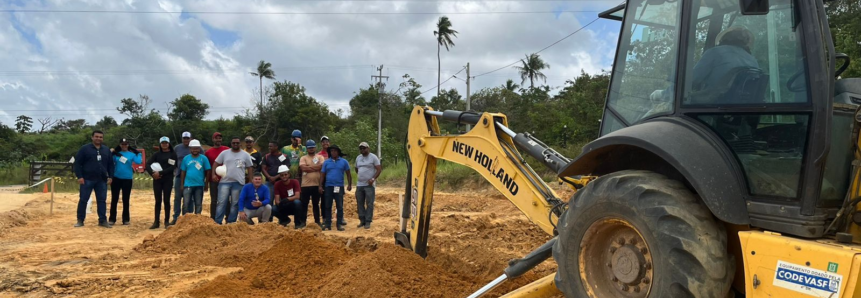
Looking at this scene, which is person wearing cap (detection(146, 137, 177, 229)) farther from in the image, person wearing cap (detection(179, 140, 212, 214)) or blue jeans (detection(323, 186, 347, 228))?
blue jeans (detection(323, 186, 347, 228))

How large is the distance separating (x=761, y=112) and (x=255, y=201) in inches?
319

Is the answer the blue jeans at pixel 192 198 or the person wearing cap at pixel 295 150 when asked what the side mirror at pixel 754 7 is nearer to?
the person wearing cap at pixel 295 150

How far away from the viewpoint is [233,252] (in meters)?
7.16

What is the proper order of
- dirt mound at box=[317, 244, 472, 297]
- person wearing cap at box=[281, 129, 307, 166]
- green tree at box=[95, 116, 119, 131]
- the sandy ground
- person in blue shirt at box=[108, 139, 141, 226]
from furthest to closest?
green tree at box=[95, 116, 119, 131]
person wearing cap at box=[281, 129, 307, 166]
person in blue shirt at box=[108, 139, 141, 226]
the sandy ground
dirt mound at box=[317, 244, 472, 297]

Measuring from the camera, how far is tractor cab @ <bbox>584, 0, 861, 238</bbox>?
104 inches

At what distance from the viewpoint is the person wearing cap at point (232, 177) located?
32.3 ft

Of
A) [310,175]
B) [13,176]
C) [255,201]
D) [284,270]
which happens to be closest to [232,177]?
[255,201]

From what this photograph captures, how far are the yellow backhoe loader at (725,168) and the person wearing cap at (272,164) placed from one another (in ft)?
24.8

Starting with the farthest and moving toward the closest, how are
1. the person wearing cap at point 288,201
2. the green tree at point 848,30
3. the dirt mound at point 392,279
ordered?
the green tree at point 848,30 → the person wearing cap at point 288,201 → the dirt mound at point 392,279

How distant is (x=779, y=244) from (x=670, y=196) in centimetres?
48

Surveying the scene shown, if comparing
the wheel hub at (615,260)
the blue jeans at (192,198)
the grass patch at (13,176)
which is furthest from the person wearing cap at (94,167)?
the grass patch at (13,176)

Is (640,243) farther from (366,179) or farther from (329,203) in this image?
(329,203)

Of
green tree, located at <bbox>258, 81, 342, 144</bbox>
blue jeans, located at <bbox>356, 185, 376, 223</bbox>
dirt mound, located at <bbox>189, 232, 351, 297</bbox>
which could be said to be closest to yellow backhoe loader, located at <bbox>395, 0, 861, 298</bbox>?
dirt mound, located at <bbox>189, 232, 351, 297</bbox>

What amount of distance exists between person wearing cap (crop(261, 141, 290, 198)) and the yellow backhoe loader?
24.8 feet
